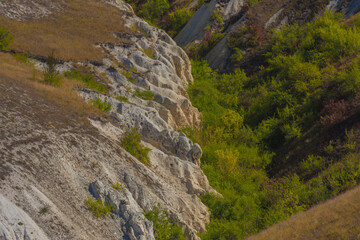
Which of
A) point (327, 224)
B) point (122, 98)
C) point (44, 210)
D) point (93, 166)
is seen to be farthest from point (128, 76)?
point (327, 224)

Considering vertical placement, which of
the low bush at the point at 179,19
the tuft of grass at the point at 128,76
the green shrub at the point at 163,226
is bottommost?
the low bush at the point at 179,19

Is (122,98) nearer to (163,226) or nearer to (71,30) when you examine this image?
(163,226)

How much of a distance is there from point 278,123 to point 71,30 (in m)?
18.8

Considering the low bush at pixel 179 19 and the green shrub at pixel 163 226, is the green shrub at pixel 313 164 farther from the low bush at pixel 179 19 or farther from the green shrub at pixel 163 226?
the low bush at pixel 179 19

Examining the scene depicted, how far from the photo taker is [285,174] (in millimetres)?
25312

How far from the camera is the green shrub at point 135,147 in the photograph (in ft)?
61.2

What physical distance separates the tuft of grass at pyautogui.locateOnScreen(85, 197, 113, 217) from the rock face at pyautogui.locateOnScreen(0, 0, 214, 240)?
0.19 metres

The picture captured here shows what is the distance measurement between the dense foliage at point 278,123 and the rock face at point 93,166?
226cm

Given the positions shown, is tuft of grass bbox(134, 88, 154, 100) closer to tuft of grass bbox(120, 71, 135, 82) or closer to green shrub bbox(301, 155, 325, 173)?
tuft of grass bbox(120, 71, 135, 82)

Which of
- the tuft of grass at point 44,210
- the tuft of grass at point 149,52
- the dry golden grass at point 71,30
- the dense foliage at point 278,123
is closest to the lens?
the tuft of grass at point 44,210

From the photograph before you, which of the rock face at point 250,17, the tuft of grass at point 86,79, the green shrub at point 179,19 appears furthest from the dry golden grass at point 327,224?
the green shrub at point 179,19

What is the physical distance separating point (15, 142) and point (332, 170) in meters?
16.8

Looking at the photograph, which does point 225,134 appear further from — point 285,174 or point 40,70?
point 40,70

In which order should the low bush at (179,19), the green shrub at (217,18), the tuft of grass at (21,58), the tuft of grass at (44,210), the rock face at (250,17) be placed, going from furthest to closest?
the low bush at (179,19) → the green shrub at (217,18) → the rock face at (250,17) → the tuft of grass at (21,58) → the tuft of grass at (44,210)
